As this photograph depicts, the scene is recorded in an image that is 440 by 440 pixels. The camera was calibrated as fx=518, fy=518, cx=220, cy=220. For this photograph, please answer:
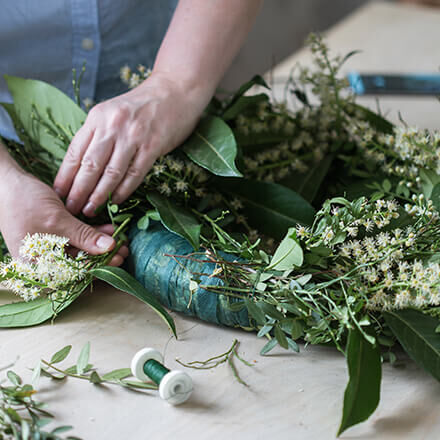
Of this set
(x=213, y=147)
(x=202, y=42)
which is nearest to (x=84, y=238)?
(x=213, y=147)

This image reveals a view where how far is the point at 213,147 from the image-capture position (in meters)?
0.71

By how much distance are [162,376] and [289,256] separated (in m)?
0.18

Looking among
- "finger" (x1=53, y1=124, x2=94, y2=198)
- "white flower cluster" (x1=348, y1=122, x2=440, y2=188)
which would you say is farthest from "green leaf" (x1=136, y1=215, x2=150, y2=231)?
"white flower cluster" (x1=348, y1=122, x2=440, y2=188)

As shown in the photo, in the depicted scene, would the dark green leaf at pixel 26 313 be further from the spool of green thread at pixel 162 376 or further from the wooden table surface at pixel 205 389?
the spool of green thread at pixel 162 376

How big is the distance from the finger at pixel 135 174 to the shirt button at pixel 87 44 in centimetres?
30

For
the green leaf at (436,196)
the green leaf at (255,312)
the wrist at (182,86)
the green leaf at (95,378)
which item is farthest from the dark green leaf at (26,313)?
the green leaf at (436,196)

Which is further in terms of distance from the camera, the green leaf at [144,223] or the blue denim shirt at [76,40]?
the blue denim shirt at [76,40]

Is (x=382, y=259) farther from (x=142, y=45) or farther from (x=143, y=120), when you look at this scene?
(x=142, y=45)

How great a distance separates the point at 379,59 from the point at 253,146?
3.02ft

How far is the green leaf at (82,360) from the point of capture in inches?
20.4

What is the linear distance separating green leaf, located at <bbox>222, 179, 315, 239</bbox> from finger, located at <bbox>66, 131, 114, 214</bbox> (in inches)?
6.7

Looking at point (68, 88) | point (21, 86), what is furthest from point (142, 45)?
point (21, 86)

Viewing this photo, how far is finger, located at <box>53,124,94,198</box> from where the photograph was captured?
677 mm

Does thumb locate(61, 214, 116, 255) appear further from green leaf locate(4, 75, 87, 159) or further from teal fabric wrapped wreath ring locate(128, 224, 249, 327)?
green leaf locate(4, 75, 87, 159)
